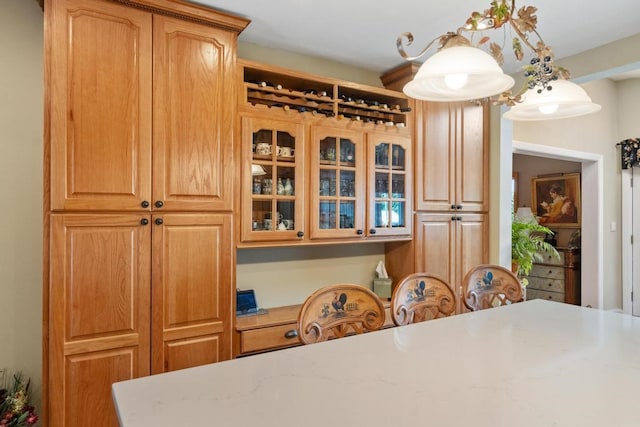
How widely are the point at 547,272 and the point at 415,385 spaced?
16.5 feet

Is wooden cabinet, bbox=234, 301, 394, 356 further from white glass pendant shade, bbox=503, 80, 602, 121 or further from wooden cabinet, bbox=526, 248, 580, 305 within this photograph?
wooden cabinet, bbox=526, 248, 580, 305

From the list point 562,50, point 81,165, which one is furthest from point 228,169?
point 562,50

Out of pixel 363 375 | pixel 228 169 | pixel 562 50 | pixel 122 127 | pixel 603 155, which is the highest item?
pixel 562 50

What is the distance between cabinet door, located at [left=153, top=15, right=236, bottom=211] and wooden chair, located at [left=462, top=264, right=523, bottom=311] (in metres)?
1.34

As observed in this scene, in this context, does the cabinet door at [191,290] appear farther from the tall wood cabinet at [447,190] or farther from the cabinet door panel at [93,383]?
the tall wood cabinet at [447,190]

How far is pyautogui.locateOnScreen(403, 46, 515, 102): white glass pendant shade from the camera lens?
50.4 inches

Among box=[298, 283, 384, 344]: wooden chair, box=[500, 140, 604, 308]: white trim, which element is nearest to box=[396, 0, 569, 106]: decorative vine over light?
box=[298, 283, 384, 344]: wooden chair

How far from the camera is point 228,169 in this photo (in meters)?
2.08

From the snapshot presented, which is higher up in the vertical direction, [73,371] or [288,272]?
[288,272]

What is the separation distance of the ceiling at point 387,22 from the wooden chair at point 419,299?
4.85ft

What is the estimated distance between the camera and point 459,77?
55.1 inches

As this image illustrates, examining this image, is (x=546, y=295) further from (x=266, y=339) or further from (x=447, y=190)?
(x=266, y=339)

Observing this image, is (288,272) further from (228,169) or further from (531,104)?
(531,104)

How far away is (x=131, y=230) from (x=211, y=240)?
390 mm
